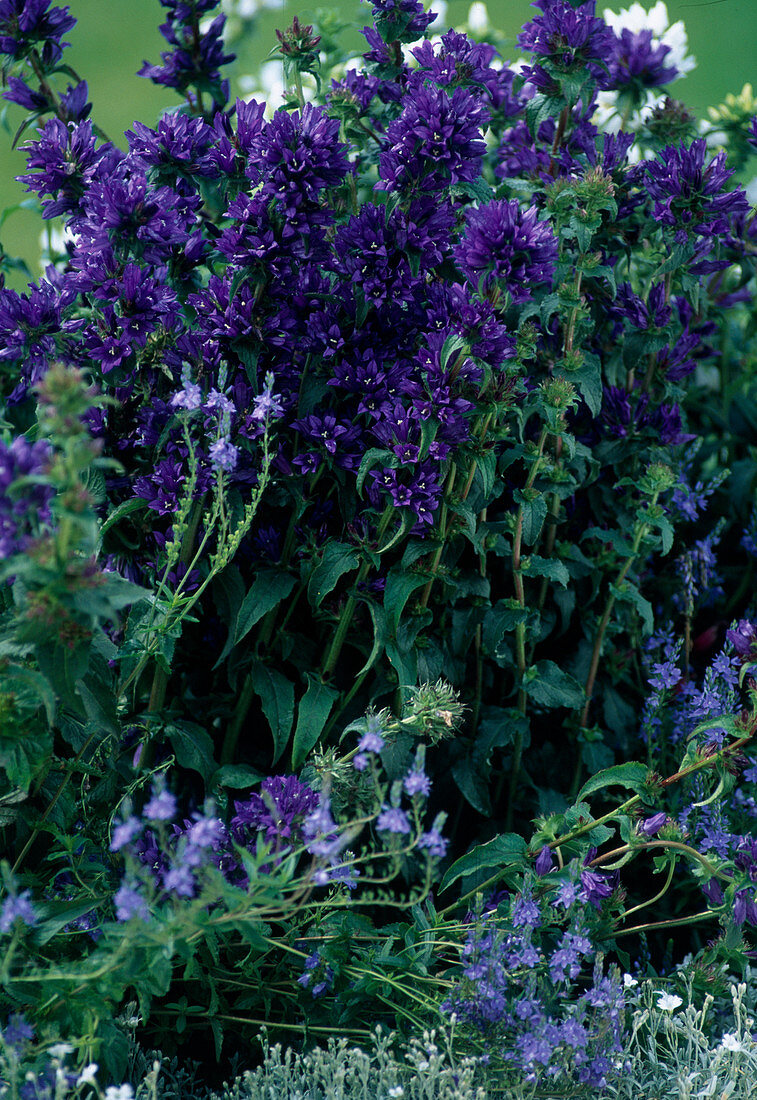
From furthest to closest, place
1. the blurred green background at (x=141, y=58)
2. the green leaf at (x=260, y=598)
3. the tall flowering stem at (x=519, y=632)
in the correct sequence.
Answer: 1. the blurred green background at (x=141, y=58)
2. the tall flowering stem at (x=519, y=632)
3. the green leaf at (x=260, y=598)

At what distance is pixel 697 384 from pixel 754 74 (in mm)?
3302

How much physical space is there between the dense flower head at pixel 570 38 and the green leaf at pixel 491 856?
1327mm

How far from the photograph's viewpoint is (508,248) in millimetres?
1530

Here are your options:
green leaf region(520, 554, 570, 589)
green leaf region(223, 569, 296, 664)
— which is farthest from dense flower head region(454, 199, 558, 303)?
green leaf region(223, 569, 296, 664)

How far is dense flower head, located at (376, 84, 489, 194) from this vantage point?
5.19ft

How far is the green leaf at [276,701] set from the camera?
5.81ft

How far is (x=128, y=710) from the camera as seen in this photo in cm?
189

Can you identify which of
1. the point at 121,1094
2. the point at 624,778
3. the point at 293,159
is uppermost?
the point at 293,159

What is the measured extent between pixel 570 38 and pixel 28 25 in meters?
0.97

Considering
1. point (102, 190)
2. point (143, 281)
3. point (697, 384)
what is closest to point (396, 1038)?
point (143, 281)

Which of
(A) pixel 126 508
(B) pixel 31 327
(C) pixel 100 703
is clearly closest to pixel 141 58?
(B) pixel 31 327

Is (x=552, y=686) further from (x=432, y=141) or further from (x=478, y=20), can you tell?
(x=478, y=20)

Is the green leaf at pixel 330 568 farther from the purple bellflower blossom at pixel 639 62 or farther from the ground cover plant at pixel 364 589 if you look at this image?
the purple bellflower blossom at pixel 639 62

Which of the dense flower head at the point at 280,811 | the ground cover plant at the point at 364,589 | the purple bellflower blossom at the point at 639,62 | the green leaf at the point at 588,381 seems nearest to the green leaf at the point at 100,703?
the ground cover plant at the point at 364,589
